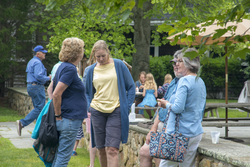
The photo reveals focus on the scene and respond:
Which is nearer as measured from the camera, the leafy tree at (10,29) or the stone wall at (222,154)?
the stone wall at (222,154)

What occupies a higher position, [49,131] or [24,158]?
[49,131]

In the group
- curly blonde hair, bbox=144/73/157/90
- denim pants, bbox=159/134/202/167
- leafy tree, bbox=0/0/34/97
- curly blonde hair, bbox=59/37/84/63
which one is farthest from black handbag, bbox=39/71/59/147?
leafy tree, bbox=0/0/34/97

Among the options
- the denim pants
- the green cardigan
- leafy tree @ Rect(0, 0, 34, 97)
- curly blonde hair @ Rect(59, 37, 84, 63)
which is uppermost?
leafy tree @ Rect(0, 0, 34, 97)

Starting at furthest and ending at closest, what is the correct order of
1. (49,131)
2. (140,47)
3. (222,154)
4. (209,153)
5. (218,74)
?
1. (218,74)
2. (140,47)
3. (49,131)
4. (209,153)
5. (222,154)

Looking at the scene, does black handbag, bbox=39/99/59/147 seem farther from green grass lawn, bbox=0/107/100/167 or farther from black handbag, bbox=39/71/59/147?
green grass lawn, bbox=0/107/100/167

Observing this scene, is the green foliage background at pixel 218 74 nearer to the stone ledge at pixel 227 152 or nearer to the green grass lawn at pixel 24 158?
the green grass lawn at pixel 24 158

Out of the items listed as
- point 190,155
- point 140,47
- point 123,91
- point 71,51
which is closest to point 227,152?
point 190,155

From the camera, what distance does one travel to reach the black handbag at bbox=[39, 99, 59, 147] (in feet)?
12.0

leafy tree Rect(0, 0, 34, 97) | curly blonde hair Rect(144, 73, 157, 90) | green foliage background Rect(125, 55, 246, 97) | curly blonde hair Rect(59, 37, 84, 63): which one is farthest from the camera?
green foliage background Rect(125, 55, 246, 97)

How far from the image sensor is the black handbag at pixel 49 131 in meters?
3.66

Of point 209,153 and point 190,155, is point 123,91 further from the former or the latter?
point 209,153

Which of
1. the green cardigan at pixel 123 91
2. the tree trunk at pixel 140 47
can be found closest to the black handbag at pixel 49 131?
the green cardigan at pixel 123 91

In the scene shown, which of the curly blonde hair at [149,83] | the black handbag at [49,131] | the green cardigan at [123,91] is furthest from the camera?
the curly blonde hair at [149,83]

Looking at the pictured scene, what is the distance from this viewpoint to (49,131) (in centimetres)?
367
